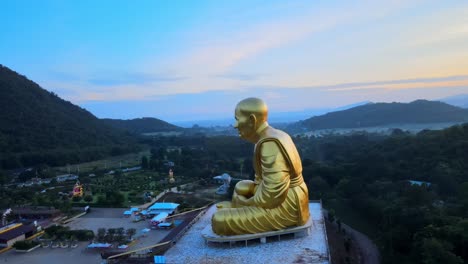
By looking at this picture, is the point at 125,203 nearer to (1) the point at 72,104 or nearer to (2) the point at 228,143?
(2) the point at 228,143

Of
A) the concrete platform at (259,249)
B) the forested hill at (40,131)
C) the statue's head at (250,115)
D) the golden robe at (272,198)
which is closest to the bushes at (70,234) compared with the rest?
the concrete platform at (259,249)

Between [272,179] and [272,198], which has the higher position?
[272,179]

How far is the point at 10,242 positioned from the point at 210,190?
50.0 ft

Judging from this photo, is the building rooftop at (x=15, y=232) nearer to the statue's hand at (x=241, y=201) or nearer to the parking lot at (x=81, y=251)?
the parking lot at (x=81, y=251)

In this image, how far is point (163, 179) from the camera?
3669 cm

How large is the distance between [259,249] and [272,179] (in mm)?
1989

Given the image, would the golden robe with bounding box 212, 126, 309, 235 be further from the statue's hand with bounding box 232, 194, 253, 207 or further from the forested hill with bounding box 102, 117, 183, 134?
the forested hill with bounding box 102, 117, 183, 134

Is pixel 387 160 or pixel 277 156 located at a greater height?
pixel 277 156

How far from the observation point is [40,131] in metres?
52.0

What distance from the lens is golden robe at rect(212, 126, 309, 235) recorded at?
11156 mm

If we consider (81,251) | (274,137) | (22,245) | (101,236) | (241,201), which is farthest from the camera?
(101,236)

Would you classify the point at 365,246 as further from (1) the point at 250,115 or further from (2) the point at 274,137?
(1) the point at 250,115

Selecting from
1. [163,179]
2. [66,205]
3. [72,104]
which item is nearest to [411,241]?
[66,205]

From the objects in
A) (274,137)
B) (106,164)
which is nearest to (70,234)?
(274,137)
